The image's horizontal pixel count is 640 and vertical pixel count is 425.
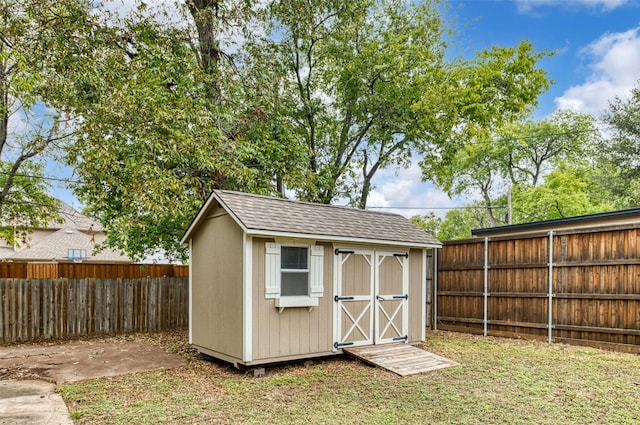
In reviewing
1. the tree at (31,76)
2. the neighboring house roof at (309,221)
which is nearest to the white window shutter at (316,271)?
the neighboring house roof at (309,221)

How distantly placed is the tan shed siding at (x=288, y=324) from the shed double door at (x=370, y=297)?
186 mm

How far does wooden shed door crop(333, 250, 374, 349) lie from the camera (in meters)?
6.85

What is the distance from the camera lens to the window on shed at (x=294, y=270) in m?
6.31

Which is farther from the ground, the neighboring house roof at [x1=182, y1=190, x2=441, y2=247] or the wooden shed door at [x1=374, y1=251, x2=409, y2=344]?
the neighboring house roof at [x1=182, y1=190, x2=441, y2=247]

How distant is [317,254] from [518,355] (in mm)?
3732

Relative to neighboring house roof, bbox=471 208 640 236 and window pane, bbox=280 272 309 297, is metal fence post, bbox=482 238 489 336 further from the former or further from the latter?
window pane, bbox=280 272 309 297

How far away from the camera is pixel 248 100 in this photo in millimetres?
10656

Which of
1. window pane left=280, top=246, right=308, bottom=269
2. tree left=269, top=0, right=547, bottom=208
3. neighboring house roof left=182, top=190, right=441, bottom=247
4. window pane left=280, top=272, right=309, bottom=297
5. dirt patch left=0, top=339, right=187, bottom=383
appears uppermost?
tree left=269, top=0, right=547, bottom=208

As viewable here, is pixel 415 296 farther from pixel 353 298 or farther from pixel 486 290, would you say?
pixel 486 290

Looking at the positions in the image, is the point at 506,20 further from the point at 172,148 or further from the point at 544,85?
the point at 172,148

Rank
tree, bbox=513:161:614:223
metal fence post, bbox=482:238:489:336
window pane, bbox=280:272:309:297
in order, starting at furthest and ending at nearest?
tree, bbox=513:161:614:223
metal fence post, bbox=482:238:489:336
window pane, bbox=280:272:309:297

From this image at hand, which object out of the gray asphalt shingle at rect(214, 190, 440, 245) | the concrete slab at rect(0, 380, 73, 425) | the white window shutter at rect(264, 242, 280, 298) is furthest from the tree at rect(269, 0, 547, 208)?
the concrete slab at rect(0, 380, 73, 425)

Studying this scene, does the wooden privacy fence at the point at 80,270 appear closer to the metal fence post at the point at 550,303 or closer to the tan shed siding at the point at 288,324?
the tan shed siding at the point at 288,324

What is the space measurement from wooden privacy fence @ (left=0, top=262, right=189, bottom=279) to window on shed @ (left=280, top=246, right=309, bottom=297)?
19.7 feet
